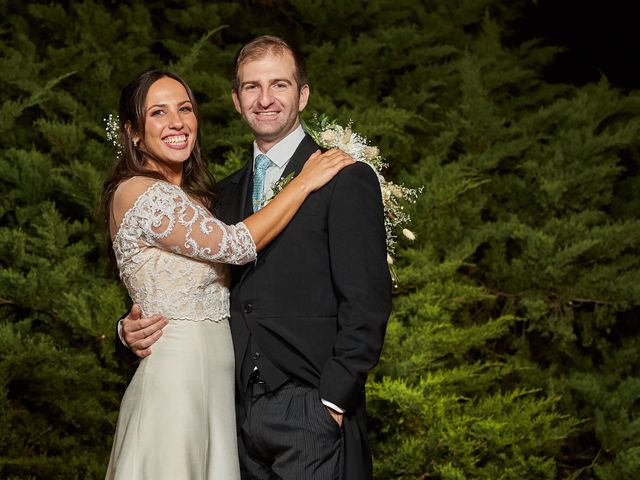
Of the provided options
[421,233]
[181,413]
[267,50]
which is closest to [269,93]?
[267,50]

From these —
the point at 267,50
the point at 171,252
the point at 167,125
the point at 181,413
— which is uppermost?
the point at 267,50

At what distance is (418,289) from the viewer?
4602 mm

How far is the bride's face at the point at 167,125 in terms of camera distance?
9.71 ft

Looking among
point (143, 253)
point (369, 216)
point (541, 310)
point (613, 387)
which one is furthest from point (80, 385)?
point (613, 387)

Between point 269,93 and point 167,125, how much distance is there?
→ 0.42 metres

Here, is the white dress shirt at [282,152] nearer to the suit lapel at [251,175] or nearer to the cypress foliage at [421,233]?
the suit lapel at [251,175]

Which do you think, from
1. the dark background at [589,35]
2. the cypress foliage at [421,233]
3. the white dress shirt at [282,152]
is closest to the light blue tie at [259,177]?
the white dress shirt at [282,152]

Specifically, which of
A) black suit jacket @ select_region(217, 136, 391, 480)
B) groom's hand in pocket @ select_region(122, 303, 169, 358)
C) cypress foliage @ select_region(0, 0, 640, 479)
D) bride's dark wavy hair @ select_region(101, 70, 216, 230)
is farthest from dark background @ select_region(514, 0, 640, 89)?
groom's hand in pocket @ select_region(122, 303, 169, 358)

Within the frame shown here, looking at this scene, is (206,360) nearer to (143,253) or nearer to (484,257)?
(143,253)

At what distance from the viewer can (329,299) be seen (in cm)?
264

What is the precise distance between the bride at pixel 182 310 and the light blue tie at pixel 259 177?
8.2 inches

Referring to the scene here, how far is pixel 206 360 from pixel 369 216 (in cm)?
70

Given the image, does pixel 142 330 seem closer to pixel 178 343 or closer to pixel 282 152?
pixel 178 343

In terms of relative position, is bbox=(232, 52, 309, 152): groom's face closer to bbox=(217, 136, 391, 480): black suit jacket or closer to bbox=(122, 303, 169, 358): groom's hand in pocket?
bbox=(217, 136, 391, 480): black suit jacket
